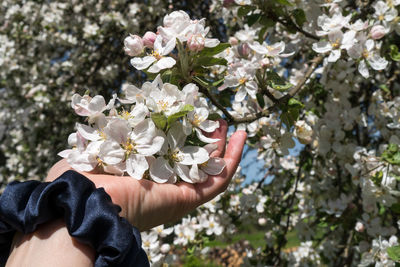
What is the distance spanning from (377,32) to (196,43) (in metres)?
0.87

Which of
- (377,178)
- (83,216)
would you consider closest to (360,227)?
(377,178)

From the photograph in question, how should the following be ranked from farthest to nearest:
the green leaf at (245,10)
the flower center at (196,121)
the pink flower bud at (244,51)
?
the green leaf at (245,10), the pink flower bud at (244,51), the flower center at (196,121)

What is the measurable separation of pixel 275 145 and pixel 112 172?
0.93 metres

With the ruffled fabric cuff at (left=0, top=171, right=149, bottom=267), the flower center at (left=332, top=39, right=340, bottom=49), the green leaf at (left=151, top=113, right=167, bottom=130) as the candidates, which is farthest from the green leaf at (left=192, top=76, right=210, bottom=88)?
the flower center at (left=332, top=39, right=340, bottom=49)

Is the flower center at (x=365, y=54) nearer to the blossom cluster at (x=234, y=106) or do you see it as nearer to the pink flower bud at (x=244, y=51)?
the blossom cluster at (x=234, y=106)

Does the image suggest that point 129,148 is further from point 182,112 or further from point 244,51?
point 244,51

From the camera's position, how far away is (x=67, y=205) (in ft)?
2.77

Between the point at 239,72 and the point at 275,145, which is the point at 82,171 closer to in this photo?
the point at 239,72

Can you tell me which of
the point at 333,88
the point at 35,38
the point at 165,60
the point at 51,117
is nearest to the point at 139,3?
the point at 35,38

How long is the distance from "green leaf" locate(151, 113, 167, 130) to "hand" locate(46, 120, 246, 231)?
14 cm

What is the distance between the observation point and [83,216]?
Result: 2.78 feet

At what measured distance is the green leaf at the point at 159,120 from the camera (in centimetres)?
96

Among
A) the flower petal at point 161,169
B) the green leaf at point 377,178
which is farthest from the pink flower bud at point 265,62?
the green leaf at point 377,178

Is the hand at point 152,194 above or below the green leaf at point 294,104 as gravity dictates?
above
